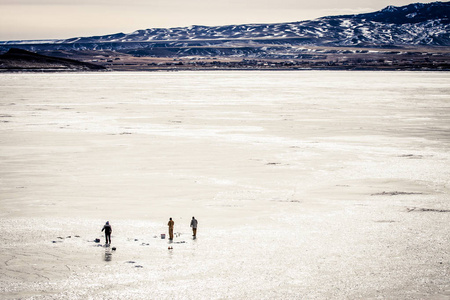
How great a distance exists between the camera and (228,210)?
16.0m

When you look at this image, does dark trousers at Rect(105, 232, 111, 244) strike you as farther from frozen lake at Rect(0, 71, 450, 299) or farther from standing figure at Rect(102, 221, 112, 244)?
frozen lake at Rect(0, 71, 450, 299)

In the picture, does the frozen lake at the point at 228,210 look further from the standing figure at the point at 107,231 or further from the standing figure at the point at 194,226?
the standing figure at the point at 107,231

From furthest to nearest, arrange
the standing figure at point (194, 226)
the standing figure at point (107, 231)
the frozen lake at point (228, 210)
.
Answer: the standing figure at point (194, 226), the standing figure at point (107, 231), the frozen lake at point (228, 210)

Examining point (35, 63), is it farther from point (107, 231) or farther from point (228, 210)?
point (107, 231)

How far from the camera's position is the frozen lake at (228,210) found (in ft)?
35.9

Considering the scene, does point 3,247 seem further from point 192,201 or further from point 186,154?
point 186,154

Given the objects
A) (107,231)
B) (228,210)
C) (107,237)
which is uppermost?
(107,231)

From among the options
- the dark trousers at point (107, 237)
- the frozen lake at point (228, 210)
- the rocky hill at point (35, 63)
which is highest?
the rocky hill at point (35, 63)

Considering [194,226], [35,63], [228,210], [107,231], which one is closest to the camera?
[107,231]

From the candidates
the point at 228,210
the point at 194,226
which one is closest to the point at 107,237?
the point at 194,226

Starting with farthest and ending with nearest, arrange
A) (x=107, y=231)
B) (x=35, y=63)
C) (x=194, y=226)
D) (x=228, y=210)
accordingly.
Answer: (x=35, y=63)
(x=228, y=210)
(x=194, y=226)
(x=107, y=231)

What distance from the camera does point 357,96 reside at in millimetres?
57594

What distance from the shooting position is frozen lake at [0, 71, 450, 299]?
1095 cm

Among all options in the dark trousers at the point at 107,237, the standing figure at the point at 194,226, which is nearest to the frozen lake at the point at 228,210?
the standing figure at the point at 194,226
